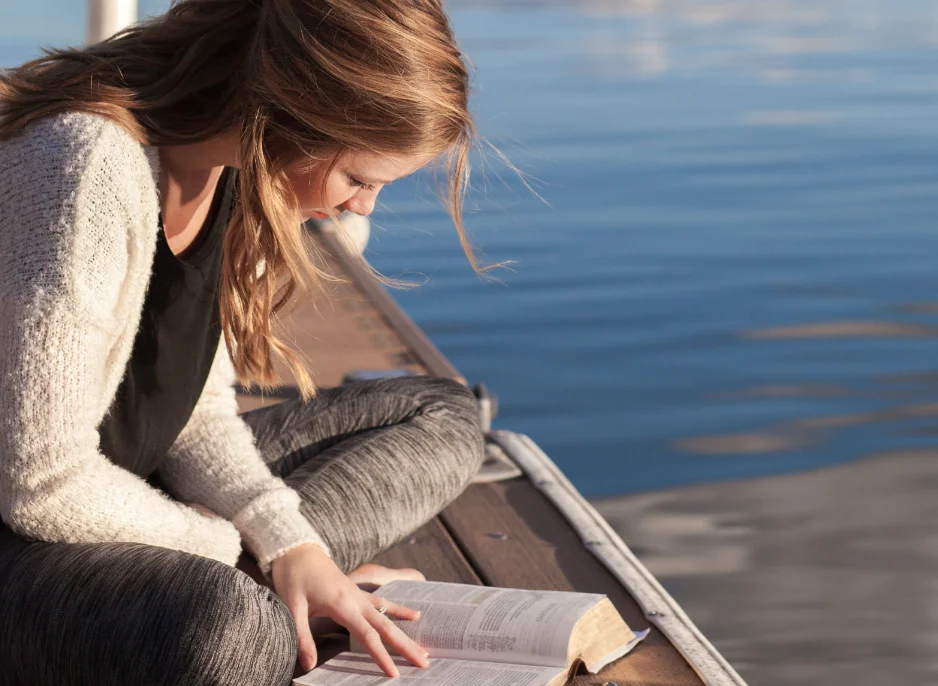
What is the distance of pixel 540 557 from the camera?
2088mm

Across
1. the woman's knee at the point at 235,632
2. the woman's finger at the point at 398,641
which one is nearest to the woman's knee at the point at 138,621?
the woman's knee at the point at 235,632

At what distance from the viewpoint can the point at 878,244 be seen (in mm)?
4945

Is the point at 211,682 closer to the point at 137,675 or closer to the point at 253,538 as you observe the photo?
the point at 137,675

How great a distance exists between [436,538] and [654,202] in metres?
3.53

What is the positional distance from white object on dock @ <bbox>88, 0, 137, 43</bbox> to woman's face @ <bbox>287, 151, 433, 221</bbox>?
1.92 meters

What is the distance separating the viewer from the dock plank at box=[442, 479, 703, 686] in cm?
172

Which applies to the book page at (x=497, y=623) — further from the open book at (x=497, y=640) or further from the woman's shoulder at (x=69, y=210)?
the woman's shoulder at (x=69, y=210)

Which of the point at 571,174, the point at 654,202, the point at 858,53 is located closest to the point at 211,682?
the point at 654,202

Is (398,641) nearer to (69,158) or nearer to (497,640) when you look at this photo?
(497,640)

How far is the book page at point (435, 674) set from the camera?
150 centimetres

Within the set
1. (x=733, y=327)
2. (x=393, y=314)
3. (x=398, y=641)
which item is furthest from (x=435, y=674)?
(x=733, y=327)

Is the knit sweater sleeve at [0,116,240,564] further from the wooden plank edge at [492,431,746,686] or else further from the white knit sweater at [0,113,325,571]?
the wooden plank edge at [492,431,746,686]

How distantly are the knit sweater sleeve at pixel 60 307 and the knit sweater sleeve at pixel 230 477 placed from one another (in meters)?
0.27

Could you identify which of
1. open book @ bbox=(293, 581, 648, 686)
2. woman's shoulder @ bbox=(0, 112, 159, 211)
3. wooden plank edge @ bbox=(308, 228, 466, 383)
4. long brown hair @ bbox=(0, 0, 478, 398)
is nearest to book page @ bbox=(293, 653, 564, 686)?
open book @ bbox=(293, 581, 648, 686)
